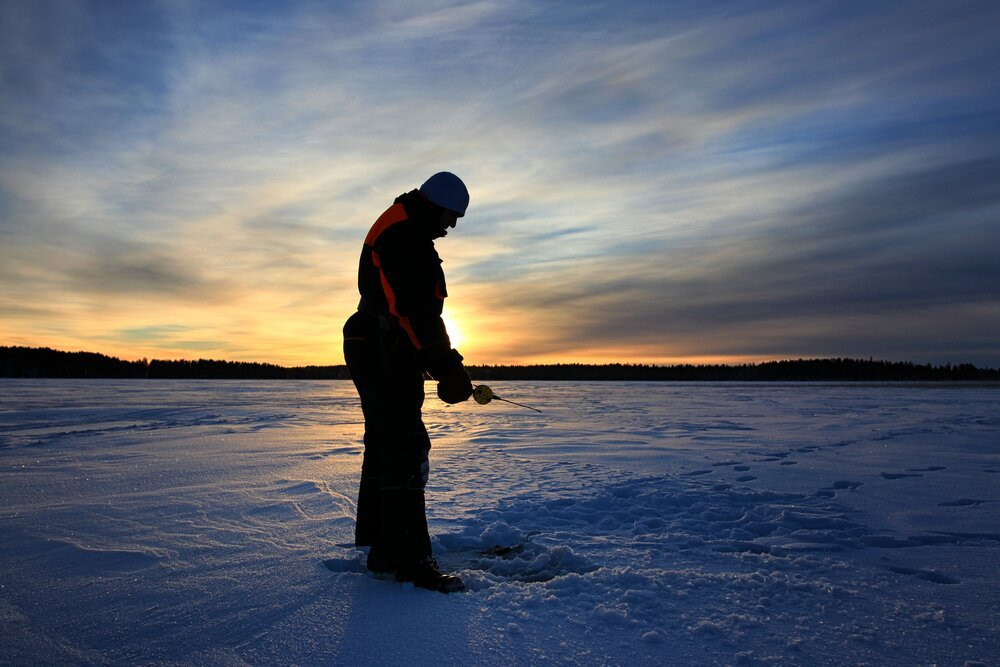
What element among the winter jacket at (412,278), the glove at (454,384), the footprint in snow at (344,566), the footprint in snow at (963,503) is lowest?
the footprint in snow at (963,503)

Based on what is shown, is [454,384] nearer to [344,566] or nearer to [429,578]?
[429,578]

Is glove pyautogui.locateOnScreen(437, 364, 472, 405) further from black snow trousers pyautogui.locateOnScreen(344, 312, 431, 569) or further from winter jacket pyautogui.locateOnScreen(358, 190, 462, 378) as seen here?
black snow trousers pyautogui.locateOnScreen(344, 312, 431, 569)

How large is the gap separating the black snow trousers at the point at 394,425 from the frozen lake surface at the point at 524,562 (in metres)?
0.20

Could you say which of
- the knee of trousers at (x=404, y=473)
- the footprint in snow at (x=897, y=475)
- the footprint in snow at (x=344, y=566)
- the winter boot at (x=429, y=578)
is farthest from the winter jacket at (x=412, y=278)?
the footprint in snow at (x=897, y=475)

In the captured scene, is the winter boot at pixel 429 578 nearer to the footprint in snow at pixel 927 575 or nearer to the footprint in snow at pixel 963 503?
the footprint in snow at pixel 927 575

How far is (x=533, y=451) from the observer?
20.4 ft

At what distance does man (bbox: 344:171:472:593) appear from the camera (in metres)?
2.29

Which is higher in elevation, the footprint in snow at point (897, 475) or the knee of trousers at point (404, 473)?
the knee of trousers at point (404, 473)

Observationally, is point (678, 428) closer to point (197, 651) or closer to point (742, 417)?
point (742, 417)

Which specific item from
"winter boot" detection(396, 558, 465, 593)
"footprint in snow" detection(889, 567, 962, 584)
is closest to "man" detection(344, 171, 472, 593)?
"winter boot" detection(396, 558, 465, 593)

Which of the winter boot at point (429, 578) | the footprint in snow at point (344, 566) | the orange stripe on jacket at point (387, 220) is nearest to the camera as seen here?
the winter boot at point (429, 578)

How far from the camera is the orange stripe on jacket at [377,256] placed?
2277 millimetres

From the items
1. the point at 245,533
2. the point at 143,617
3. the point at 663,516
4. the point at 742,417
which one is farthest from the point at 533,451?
the point at 742,417

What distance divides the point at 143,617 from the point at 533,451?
458 cm
